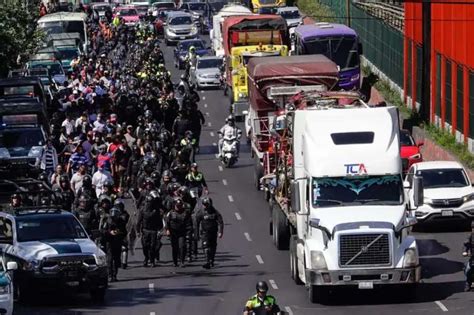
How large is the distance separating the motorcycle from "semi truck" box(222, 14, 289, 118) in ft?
30.3

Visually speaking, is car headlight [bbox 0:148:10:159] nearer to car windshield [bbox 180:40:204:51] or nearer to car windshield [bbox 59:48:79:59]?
car windshield [bbox 59:48:79:59]

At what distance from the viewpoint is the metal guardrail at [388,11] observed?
241ft

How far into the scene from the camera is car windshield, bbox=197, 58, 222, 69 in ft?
247

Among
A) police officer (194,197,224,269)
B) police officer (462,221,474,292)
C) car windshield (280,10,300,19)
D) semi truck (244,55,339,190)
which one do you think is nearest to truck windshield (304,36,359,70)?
semi truck (244,55,339,190)

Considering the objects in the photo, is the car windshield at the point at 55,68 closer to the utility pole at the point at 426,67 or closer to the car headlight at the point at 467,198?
the utility pole at the point at 426,67

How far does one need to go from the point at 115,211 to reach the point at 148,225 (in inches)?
61.9

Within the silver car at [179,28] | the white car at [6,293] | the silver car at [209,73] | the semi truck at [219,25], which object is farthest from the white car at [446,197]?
the silver car at [179,28]

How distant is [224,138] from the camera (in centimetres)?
5250

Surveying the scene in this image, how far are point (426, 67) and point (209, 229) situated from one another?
23.2m

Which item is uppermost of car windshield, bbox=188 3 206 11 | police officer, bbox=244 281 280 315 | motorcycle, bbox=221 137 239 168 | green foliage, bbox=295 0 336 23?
police officer, bbox=244 281 280 315

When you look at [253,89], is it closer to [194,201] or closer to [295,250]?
[194,201]

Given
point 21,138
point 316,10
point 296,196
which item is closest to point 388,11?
point 316,10

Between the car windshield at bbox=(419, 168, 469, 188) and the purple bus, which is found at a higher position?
the car windshield at bbox=(419, 168, 469, 188)

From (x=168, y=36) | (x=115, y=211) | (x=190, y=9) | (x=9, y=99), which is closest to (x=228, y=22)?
(x=9, y=99)
